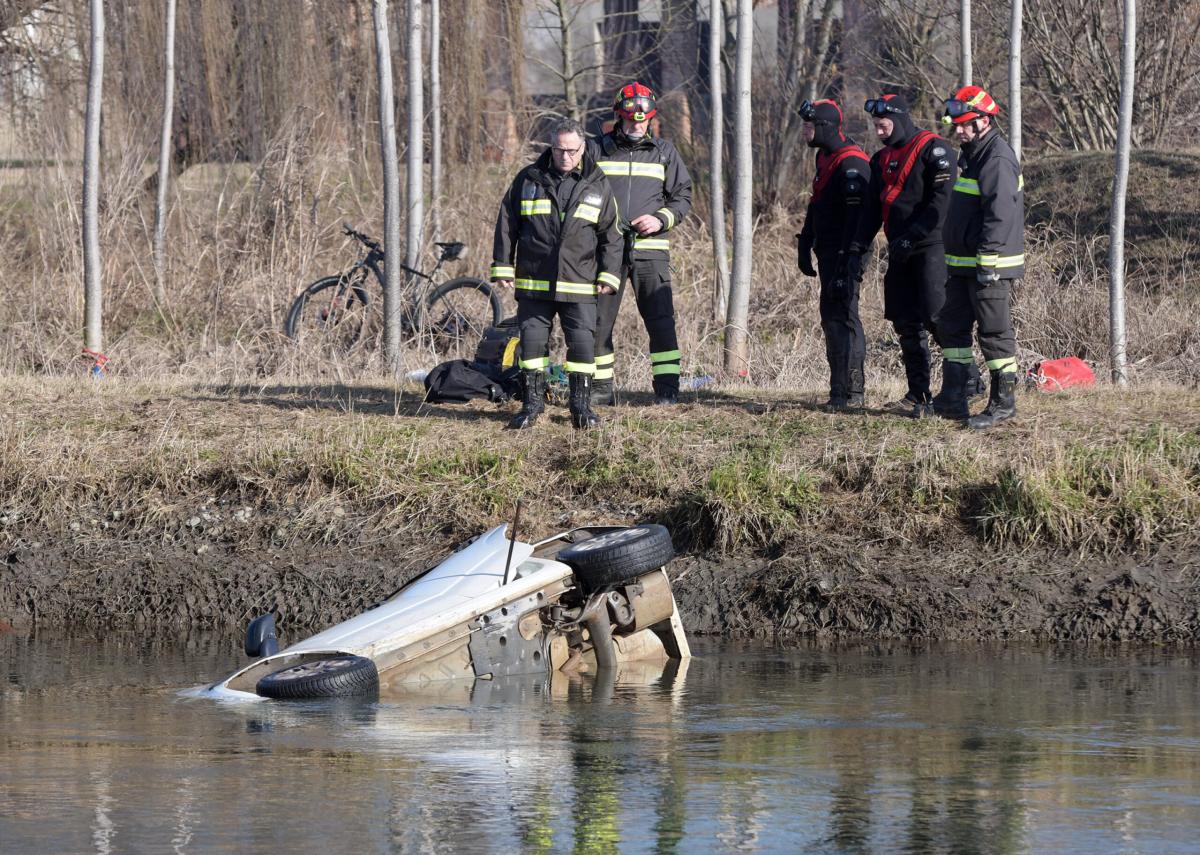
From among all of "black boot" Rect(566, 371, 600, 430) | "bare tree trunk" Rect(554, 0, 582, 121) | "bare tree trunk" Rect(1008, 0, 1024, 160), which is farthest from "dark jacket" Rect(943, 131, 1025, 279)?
"bare tree trunk" Rect(554, 0, 582, 121)

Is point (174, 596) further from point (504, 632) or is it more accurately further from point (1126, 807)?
point (1126, 807)

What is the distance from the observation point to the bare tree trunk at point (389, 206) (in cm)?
1495

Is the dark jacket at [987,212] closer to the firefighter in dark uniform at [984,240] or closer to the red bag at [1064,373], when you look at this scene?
the firefighter in dark uniform at [984,240]

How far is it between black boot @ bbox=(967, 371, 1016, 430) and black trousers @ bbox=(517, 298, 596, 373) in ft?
7.94

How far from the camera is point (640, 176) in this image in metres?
11.3

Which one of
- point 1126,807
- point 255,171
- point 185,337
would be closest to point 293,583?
point 1126,807

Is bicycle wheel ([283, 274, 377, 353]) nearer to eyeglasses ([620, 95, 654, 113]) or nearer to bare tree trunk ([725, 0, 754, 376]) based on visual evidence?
bare tree trunk ([725, 0, 754, 376])

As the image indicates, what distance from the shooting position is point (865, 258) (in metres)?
11.1

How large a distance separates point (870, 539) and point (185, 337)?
933 centimetres

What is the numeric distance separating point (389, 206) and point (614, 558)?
780cm

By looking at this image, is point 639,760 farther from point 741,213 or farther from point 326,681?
point 741,213

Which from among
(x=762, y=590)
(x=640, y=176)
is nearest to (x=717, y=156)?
(x=640, y=176)

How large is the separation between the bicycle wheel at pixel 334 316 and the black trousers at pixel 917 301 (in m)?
6.45

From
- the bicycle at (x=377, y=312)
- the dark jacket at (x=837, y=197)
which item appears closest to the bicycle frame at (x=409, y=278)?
the bicycle at (x=377, y=312)
